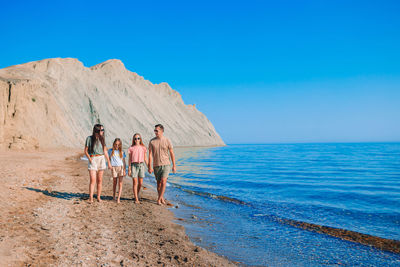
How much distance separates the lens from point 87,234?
4.48 m

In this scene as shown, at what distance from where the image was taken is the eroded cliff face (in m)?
24.7

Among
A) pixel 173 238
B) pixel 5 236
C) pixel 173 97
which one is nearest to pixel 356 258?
pixel 173 238

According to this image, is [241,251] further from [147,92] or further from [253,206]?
[147,92]

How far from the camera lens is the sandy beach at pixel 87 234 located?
356 centimetres

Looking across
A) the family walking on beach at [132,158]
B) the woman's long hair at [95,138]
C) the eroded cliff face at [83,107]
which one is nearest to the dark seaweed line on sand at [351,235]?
the family walking on beach at [132,158]

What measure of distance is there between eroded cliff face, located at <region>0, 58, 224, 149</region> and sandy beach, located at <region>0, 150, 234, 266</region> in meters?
19.2

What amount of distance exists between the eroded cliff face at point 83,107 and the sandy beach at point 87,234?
62.9 feet

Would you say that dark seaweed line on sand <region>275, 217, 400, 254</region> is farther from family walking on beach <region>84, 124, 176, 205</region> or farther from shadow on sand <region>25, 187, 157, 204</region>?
shadow on sand <region>25, 187, 157, 204</region>

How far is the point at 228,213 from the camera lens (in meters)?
7.60

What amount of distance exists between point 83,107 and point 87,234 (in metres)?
46.4

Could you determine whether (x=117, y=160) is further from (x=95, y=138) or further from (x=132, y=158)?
(x=95, y=138)

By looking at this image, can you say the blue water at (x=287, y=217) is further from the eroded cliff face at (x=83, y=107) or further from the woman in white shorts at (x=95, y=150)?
the eroded cliff face at (x=83, y=107)

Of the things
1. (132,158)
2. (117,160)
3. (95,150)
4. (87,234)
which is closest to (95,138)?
(95,150)

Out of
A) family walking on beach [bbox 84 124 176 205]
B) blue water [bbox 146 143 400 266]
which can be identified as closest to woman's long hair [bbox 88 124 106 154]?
family walking on beach [bbox 84 124 176 205]
